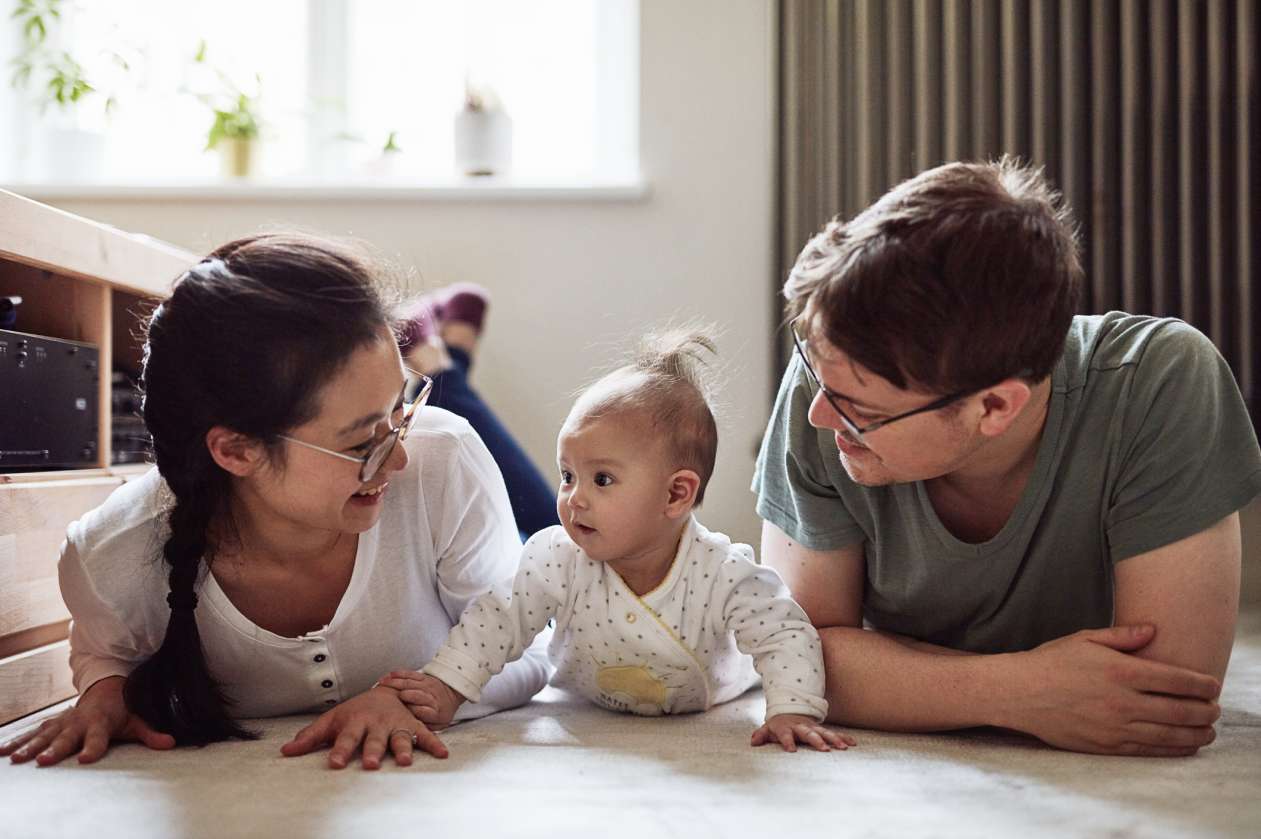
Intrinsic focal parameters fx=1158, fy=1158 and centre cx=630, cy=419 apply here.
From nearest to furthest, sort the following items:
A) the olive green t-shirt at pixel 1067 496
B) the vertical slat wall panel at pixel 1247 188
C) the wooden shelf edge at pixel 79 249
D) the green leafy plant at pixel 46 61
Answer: the olive green t-shirt at pixel 1067 496
the wooden shelf edge at pixel 79 249
the vertical slat wall panel at pixel 1247 188
the green leafy plant at pixel 46 61

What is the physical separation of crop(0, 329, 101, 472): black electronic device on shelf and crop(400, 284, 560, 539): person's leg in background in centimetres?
50

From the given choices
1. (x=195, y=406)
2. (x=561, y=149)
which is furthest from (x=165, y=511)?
(x=561, y=149)

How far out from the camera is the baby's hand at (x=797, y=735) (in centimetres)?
116

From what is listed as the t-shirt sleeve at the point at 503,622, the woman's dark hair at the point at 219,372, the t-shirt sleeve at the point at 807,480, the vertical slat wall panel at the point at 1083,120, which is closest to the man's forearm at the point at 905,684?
the t-shirt sleeve at the point at 807,480

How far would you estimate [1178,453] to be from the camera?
114cm

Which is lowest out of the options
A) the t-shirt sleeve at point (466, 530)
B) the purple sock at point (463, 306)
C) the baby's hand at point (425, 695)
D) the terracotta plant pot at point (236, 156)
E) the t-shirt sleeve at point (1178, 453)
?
the baby's hand at point (425, 695)

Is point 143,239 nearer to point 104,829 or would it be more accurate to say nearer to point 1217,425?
point 104,829

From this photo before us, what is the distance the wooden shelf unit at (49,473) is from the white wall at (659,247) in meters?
1.03

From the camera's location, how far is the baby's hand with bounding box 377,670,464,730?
121 centimetres

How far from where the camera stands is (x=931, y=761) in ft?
3.65

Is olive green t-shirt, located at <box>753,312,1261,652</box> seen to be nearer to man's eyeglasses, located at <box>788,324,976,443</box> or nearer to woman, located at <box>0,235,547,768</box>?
man's eyeglasses, located at <box>788,324,976,443</box>

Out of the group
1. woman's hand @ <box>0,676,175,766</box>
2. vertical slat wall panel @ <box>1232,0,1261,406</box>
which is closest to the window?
vertical slat wall panel @ <box>1232,0,1261,406</box>

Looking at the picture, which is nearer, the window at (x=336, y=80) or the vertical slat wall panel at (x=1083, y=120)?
the vertical slat wall panel at (x=1083, y=120)

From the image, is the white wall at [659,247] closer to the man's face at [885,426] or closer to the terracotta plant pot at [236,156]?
the terracotta plant pot at [236,156]
